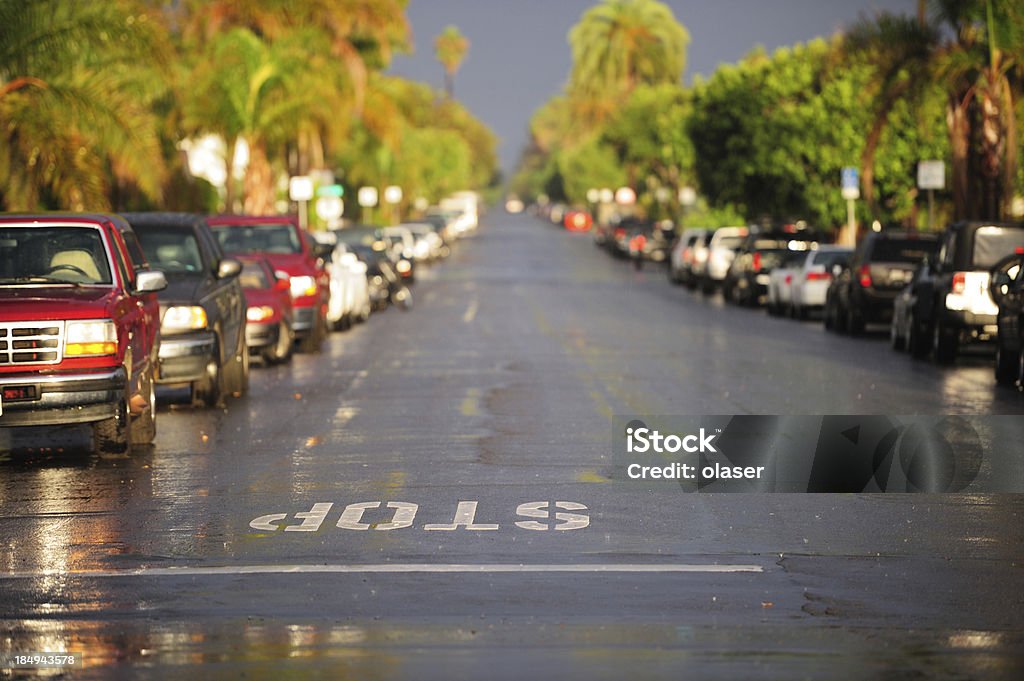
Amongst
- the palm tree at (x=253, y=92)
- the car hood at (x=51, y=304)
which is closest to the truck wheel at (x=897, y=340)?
the car hood at (x=51, y=304)

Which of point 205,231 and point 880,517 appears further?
point 205,231

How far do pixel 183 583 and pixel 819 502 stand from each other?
15.0 feet

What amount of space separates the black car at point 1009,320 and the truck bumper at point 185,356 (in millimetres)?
8707

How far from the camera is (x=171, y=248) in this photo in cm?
1923

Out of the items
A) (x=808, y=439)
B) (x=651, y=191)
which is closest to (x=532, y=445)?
(x=808, y=439)

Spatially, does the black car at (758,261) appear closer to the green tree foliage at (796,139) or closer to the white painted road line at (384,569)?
the green tree foliage at (796,139)

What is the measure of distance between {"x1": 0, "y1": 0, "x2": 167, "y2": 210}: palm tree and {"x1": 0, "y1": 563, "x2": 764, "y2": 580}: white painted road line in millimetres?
18871

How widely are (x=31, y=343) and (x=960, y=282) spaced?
1364 cm

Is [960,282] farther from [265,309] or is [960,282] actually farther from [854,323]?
[265,309]

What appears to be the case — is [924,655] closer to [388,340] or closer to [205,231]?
[205,231]

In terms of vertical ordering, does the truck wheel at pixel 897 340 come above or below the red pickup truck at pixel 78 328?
below

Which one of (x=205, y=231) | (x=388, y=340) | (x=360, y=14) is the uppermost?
(x=360, y=14)

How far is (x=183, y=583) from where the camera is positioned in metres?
9.19

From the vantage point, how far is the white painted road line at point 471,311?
3528cm
